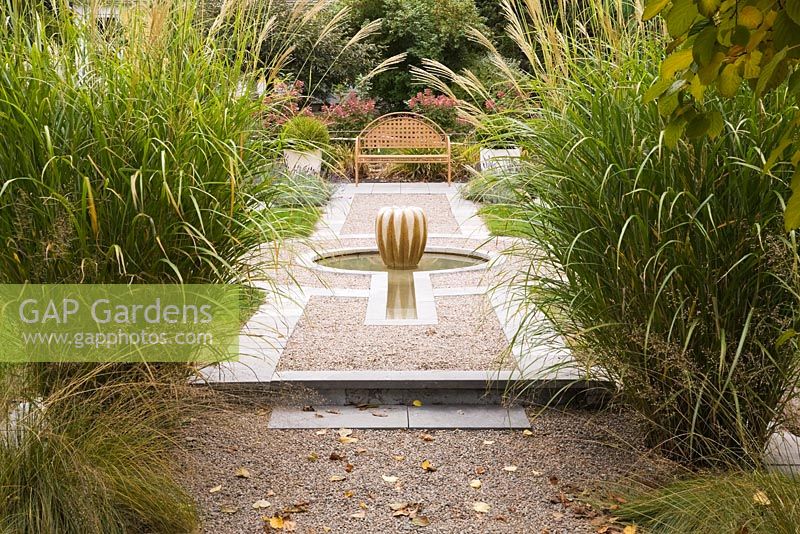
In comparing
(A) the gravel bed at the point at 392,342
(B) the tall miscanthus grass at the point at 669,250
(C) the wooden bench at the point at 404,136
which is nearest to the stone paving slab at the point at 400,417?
(A) the gravel bed at the point at 392,342

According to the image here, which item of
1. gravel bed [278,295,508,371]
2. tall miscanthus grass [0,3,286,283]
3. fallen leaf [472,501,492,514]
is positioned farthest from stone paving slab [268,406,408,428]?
tall miscanthus grass [0,3,286,283]

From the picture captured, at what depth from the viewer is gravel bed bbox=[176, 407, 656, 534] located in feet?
10.6

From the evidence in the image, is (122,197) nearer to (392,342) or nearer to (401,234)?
(392,342)

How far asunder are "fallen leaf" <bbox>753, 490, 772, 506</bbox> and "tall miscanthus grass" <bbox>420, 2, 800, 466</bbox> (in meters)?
0.26

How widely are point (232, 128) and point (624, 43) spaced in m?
1.53

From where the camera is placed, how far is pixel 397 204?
12289 mm

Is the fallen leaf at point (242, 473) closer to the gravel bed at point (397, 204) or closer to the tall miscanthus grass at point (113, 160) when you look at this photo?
the tall miscanthus grass at point (113, 160)

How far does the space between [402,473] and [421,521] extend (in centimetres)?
46

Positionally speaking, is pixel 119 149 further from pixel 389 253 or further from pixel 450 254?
pixel 450 254

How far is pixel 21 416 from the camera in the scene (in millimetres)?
2941

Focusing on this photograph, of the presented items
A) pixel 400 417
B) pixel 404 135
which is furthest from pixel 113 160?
pixel 404 135

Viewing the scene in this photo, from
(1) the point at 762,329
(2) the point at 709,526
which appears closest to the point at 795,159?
(2) the point at 709,526

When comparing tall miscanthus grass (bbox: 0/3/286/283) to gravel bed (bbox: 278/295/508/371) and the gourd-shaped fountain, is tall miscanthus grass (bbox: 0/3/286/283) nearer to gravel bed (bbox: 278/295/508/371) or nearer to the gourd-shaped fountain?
gravel bed (bbox: 278/295/508/371)

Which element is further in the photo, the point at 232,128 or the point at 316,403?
the point at 316,403
